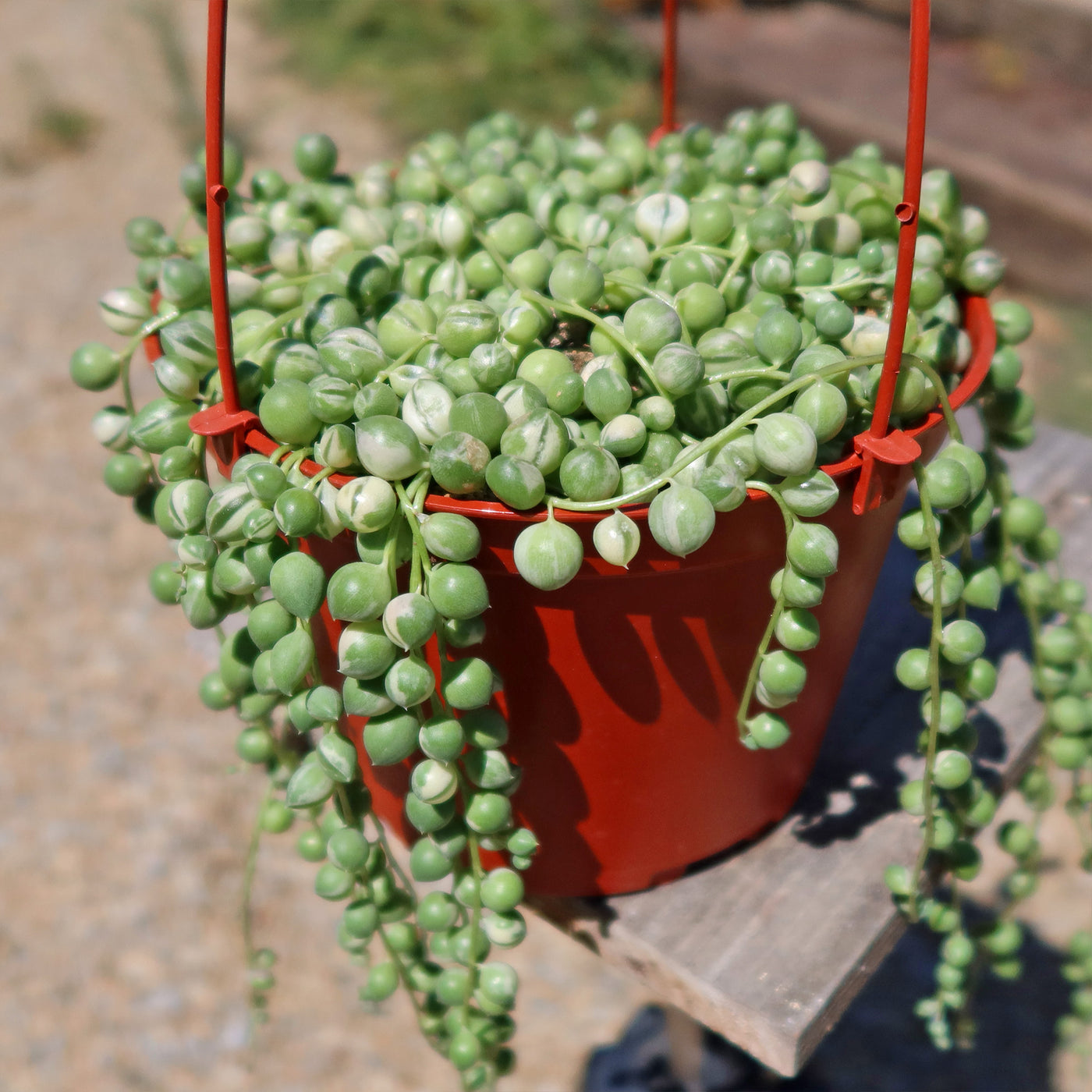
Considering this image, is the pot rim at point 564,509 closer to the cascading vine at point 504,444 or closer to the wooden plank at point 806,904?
the cascading vine at point 504,444

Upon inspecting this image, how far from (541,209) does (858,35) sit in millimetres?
2922

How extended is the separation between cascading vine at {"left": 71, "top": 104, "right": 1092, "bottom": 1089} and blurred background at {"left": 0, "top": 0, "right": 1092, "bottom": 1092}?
1.39 ft

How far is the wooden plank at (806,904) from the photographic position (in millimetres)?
709

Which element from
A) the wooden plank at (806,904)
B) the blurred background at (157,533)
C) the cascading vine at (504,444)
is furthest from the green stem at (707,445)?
the blurred background at (157,533)

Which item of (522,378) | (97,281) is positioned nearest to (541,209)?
(522,378)

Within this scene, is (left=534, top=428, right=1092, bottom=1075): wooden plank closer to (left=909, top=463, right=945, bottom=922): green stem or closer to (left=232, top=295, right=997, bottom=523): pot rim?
(left=909, top=463, right=945, bottom=922): green stem

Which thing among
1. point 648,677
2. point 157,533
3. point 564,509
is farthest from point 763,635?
point 157,533

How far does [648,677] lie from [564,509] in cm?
14

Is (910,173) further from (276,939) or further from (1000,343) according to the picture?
(276,939)

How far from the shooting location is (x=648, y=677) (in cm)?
65

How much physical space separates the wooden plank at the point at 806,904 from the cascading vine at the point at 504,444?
4 centimetres

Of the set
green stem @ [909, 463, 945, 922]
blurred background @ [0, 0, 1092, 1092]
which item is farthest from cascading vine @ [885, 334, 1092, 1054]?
blurred background @ [0, 0, 1092, 1092]

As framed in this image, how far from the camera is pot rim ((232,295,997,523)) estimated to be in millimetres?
553

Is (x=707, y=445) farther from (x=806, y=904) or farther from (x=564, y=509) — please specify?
(x=806, y=904)
